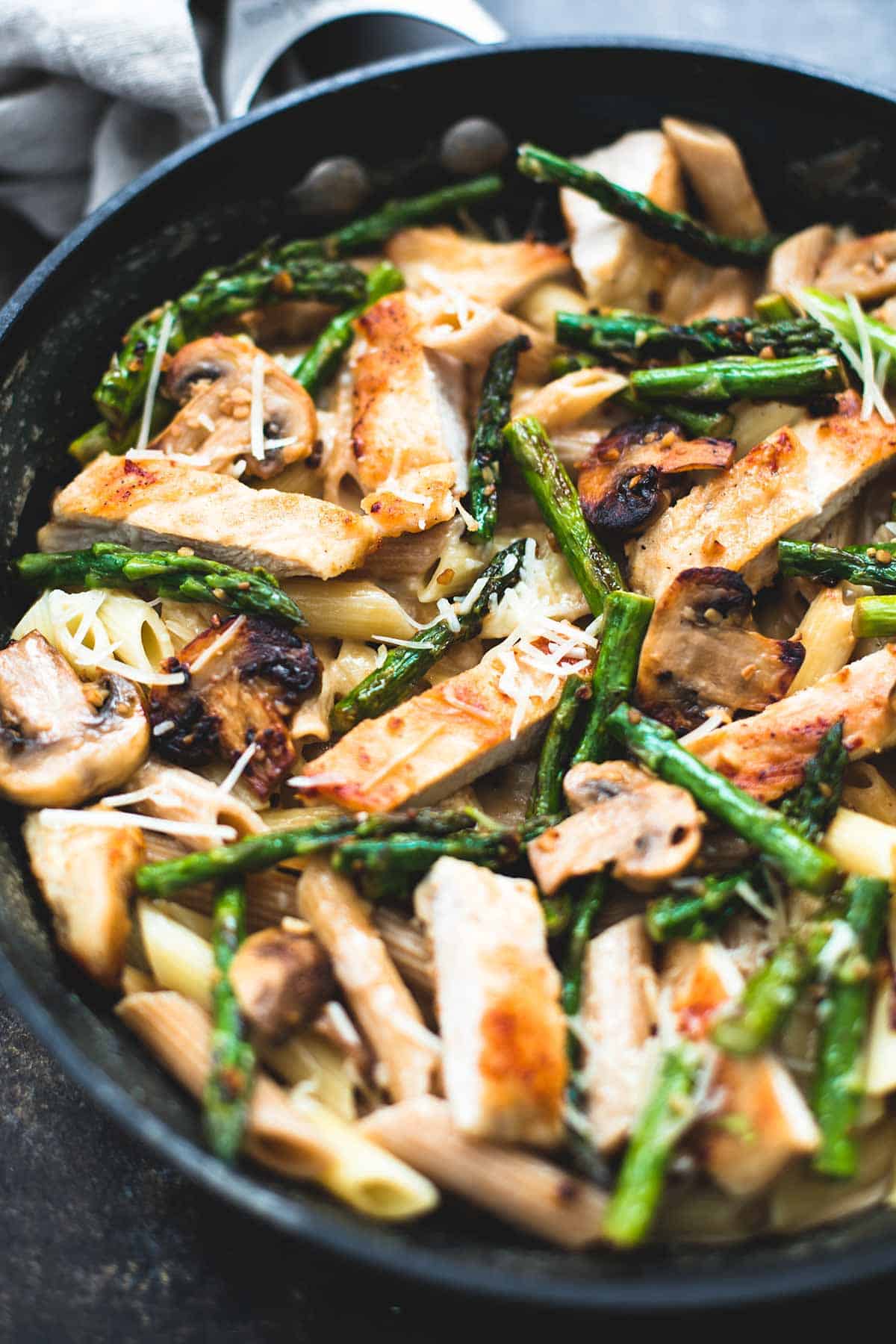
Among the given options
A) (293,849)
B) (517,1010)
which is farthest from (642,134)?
(517,1010)

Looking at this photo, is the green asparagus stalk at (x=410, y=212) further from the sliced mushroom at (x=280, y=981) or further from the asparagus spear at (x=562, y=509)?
the sliced mushroom at (x=280, y=981)

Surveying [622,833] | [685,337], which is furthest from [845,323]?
[622,833]

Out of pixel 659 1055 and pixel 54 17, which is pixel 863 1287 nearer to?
pixel 659 1055

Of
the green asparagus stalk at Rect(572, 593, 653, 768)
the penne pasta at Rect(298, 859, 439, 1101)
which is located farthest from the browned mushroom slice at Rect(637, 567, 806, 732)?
the penne pasta at Rect(298, 859, 439, 1101)

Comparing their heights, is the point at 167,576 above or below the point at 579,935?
above

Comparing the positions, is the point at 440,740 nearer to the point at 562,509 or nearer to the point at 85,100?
the point at 562,509

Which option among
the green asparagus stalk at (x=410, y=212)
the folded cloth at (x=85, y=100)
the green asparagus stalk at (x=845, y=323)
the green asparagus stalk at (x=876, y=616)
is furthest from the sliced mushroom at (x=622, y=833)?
the folded cloth at (x=85, y=100)
